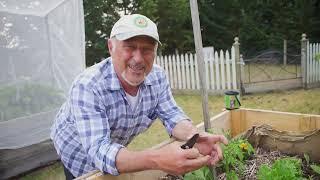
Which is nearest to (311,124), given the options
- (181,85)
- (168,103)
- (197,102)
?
(168,103)

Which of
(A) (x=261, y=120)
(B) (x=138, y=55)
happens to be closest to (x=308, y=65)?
(A) (x=261, y=120)

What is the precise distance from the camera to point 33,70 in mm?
4512

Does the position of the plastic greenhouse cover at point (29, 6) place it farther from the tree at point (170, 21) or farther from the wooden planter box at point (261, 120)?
the tree at point (170, 21)

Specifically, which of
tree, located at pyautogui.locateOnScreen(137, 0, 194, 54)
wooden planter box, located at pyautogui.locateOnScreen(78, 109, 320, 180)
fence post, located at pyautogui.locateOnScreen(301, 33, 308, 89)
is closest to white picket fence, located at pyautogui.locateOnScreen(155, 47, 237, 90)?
fence post, located at pyautogui.locateOnScreen(301, 33, 308, 89)

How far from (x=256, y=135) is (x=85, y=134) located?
1.53 metres

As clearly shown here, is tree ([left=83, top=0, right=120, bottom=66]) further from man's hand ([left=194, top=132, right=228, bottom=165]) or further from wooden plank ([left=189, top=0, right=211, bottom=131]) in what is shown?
man's hand ([left=194, top=132, right=228, bottom=165])

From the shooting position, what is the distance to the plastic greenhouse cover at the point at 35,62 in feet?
Answer: 13.7

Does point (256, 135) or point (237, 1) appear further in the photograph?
point (237, 1)

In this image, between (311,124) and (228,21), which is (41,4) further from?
(228,21)

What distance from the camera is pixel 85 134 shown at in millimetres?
1608

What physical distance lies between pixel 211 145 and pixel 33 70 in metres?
3.31

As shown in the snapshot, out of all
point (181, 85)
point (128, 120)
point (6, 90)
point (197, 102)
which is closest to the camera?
point (128, 120)

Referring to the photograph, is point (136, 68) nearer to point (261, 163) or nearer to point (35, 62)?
point (261, 163)

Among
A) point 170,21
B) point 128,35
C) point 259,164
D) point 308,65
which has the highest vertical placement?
point 170,21
